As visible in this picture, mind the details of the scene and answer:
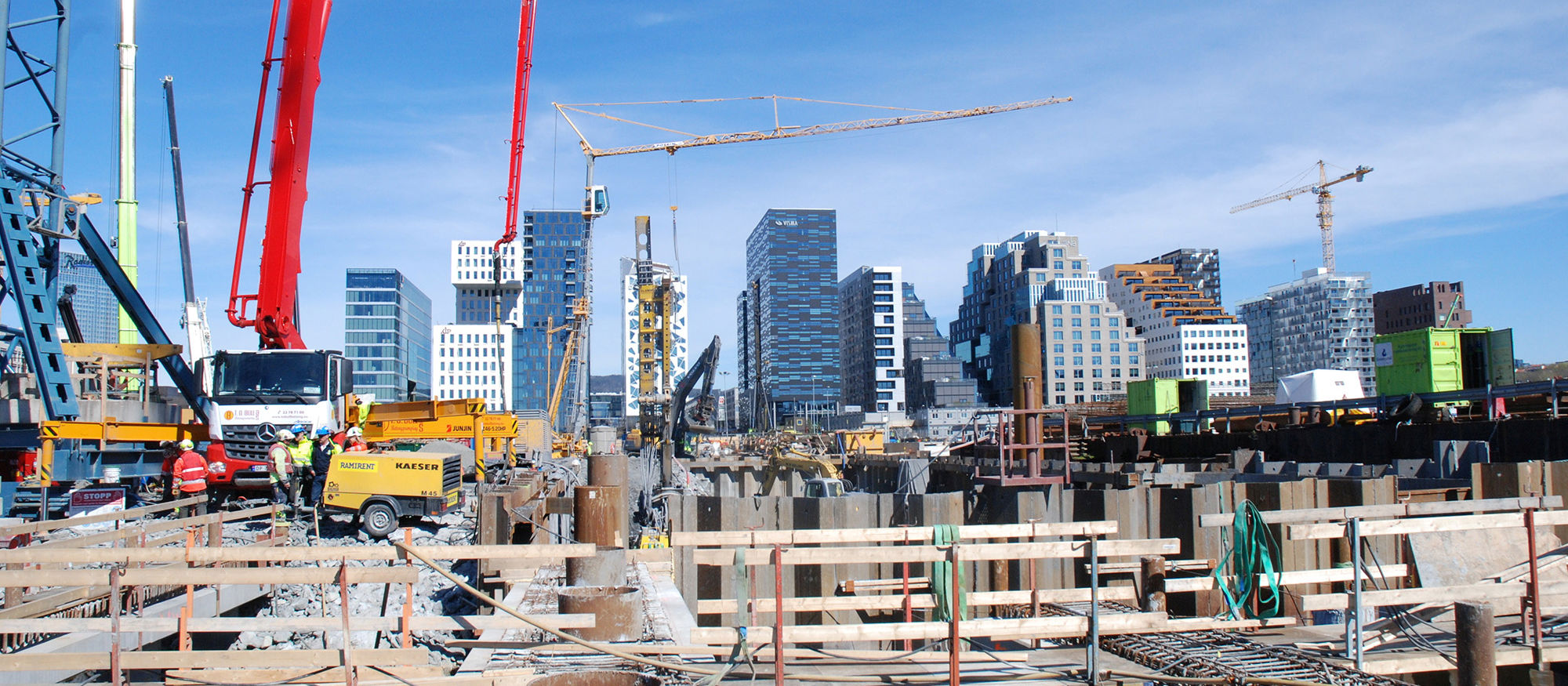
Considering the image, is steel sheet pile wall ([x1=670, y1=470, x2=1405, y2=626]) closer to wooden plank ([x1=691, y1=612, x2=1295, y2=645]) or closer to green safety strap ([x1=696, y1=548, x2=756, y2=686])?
wooden plank ([x1=691, y1=612, x2=1295, y2=645])

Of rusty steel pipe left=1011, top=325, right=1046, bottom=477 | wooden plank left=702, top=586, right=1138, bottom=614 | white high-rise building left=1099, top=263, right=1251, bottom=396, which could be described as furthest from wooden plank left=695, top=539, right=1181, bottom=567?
white high-rise building left=1099, top=263, right=1251, bottom=396

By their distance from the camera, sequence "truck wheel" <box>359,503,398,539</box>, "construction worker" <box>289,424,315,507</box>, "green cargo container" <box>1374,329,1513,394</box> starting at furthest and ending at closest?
"green cargo container" <box>1374,329,1513,394</box>
"construction worker" <box>289,424,315,507</box>
"truck wheel" <box>359,503,398,539</box>

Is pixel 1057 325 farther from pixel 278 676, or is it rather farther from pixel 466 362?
pixel 278 676

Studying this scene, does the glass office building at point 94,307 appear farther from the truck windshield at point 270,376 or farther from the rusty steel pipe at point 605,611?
the rusty steel pipe at point 605,611

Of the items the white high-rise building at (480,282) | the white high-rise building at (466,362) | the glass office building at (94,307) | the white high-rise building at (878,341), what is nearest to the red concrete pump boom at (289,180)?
the glass office building at (94,307)

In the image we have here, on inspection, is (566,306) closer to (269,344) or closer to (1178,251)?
(1178,251)

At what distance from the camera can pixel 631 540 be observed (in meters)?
17.6

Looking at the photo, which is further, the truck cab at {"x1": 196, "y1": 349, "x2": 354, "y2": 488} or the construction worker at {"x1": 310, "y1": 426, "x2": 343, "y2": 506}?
the truck cab at {"x1": 196, "y1": 349, "x2": 354, "y2": 488}

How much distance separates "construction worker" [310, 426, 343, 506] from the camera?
1556cm

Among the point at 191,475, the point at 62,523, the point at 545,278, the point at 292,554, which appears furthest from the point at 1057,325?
the point at 292,554

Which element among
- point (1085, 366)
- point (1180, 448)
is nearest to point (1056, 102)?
point (1085, 366)

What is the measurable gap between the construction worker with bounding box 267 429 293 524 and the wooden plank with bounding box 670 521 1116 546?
10.4 m

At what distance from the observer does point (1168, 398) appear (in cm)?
3697

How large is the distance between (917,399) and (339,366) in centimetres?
13140
